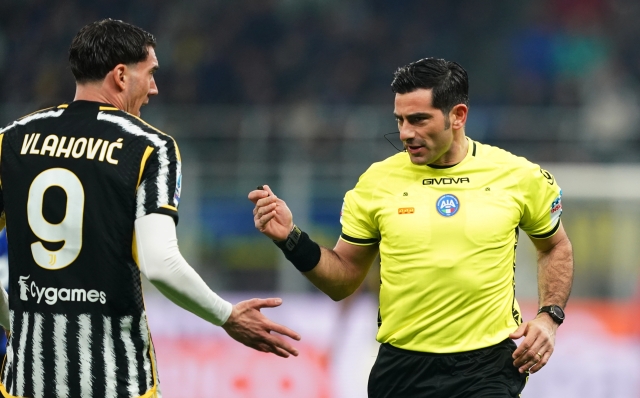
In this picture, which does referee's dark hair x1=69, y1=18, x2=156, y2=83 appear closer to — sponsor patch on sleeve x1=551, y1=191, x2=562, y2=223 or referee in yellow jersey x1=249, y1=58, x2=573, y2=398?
referee in yellow jersey x1=249, y1=58, x2=573, y2=398

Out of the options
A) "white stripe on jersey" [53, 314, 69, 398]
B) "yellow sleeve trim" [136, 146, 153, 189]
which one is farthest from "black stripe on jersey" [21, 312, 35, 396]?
"yellow sleeve trim" [136, 146, 153, 189]

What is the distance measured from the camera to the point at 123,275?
149 inches

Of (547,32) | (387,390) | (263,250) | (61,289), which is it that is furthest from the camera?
(547,32)

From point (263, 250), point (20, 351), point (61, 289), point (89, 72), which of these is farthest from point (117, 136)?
point (263, 250)

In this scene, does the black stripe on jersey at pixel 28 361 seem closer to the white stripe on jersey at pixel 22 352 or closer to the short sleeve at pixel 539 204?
the white stripe on jersey at pixel 22 352

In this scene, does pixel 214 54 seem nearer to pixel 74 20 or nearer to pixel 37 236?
pixel 74 20

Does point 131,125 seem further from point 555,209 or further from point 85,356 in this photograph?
point 555,209

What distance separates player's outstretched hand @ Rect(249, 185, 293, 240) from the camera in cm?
454

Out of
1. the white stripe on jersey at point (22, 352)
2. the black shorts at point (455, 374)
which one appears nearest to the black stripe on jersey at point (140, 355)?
the white stripe on jersey at point (22, 352)

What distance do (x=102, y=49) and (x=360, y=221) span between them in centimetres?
154

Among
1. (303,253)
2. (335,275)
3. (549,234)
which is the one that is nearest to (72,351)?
(303,253)

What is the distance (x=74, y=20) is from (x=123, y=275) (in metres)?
14.8

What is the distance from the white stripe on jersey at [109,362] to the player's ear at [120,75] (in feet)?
2.98

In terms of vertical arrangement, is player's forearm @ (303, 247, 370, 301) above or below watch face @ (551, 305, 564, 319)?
above
